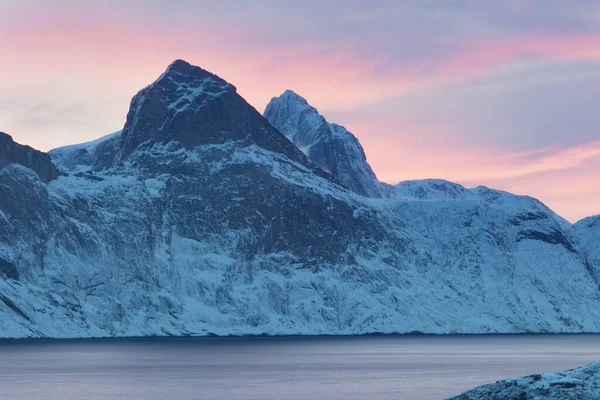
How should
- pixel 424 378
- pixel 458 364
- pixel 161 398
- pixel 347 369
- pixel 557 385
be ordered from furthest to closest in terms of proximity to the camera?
1. pixel 458 364
2. pixel 347 369
3. pixel 424 378
4. pixel 161 398
5. pixel 557 385

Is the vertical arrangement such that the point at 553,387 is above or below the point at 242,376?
above

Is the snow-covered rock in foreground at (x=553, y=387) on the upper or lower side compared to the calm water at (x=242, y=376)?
upper

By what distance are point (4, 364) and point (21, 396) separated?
62954 millimetres

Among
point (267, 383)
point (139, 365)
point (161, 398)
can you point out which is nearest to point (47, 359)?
point (139, 365)

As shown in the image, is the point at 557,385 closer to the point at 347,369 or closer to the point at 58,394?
the point at 58,394

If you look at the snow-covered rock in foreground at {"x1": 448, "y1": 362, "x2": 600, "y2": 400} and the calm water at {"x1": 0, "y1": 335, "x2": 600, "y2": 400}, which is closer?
the snow-covered rock in foreground at {"x1": 448, "y1": 362, "x2": 600, "y2": 400}

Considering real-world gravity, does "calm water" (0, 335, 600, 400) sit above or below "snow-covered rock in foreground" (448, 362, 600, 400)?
below

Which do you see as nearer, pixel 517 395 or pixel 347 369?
pixel 517 395

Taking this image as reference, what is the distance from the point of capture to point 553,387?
54.1m

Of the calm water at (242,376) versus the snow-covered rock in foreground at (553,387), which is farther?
the calm water at (242,376)

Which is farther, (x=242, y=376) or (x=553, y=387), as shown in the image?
(x=242, y=376)

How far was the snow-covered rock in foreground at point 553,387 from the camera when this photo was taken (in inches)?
2117

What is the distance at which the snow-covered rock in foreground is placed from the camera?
5378 cm

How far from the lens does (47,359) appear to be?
187125 mm
